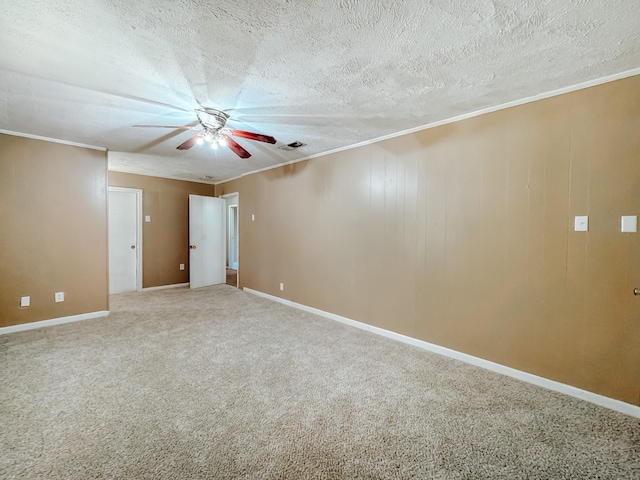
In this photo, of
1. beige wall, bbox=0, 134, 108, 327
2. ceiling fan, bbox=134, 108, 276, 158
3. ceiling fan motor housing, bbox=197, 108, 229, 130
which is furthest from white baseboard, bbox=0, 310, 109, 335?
ceiling fan motor housing, bbox=197, 108, 229, 130

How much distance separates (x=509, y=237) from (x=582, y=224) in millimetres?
473

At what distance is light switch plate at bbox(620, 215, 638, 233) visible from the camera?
1.88 meters

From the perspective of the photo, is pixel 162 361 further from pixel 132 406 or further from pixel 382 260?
pixel 382 260

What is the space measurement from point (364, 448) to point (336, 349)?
1.33 meters

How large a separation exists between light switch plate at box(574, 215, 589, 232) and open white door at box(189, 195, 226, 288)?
591cm

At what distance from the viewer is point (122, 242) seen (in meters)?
5.27

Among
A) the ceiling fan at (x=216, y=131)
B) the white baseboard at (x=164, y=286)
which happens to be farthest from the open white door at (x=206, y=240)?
the ceiling fan at (x=216, y=131)

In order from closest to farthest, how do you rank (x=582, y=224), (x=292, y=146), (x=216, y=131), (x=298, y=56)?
(x=298, y=56), (x=582, y=224), (x=216, y=131), (x=292, y=146)

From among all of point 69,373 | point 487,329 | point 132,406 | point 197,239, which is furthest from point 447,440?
point 197,239

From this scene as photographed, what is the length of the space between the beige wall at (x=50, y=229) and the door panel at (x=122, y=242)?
1502 mm

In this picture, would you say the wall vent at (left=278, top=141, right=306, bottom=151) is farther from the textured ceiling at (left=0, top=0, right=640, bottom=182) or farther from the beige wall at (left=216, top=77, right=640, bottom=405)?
the textured ceiling at (left=0, top=0, right=640, bottom=182)

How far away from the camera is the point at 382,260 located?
332cm

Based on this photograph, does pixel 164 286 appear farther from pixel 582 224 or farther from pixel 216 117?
pixel 582 224

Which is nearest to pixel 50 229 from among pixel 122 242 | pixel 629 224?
pixel 122 242
